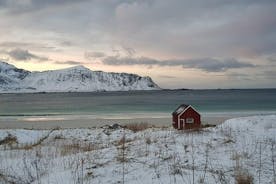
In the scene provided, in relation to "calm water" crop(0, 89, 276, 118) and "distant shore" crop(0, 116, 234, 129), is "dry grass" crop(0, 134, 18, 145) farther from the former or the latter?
"calm water" crop(0, 89, 276, 118)

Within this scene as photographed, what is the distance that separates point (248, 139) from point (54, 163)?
20.3ft

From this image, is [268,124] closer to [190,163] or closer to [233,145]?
[233,145]

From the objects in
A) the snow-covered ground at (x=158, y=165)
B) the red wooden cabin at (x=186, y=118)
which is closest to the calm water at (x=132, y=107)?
the red wooden cabin at (x=186, y=118)

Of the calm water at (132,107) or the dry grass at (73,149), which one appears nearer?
the dry grass at (73,149)

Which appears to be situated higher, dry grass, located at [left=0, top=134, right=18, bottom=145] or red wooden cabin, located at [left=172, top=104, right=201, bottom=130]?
red wooden cabin, located at [left=172, top=104, right=201, bottom=130]

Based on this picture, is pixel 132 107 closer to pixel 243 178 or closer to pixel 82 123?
pixel 82 123

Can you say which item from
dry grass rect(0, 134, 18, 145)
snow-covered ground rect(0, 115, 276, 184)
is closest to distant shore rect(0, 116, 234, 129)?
dry grass rect(0, 134, 18, 145)

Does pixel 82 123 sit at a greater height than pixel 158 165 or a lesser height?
lesser

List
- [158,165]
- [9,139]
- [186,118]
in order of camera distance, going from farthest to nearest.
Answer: [186,118] < [9,139] < [158,165]

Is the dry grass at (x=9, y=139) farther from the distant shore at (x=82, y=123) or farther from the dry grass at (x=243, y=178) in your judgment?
the dry grass at (x=243, y=178)

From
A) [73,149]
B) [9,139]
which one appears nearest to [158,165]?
[73,149]

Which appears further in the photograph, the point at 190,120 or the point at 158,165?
the point at 190,120

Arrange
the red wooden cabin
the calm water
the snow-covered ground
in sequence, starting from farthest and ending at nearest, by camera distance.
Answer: the calm water < the red wooden cabin < the snow-covered ground

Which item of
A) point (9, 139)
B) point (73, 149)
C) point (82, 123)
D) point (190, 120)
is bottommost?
point (82, 123)
